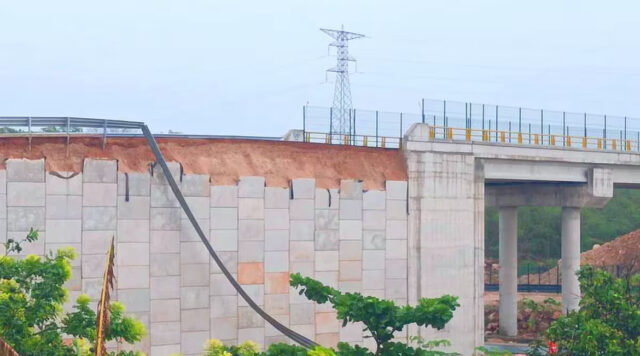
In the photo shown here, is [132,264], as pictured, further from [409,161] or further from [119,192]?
[409,161]

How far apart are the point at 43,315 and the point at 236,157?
51.7 feet

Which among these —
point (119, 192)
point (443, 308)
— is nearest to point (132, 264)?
point (119, 192)

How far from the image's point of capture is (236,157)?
34781mm

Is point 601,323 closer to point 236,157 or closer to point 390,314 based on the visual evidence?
point 390,314

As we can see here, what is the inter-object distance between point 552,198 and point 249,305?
2341cm

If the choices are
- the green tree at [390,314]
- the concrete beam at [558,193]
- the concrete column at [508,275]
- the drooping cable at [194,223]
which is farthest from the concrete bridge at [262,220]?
the green tree at [390,314]

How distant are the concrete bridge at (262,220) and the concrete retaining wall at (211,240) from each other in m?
0.05

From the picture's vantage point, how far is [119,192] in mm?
31438

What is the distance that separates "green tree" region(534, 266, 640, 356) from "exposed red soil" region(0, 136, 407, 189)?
12015mm

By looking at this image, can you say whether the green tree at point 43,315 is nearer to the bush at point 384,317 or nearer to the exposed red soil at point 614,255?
the bush at point 384,317

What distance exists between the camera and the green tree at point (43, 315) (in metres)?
19.3

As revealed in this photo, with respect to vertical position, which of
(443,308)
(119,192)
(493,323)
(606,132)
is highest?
(606,132)

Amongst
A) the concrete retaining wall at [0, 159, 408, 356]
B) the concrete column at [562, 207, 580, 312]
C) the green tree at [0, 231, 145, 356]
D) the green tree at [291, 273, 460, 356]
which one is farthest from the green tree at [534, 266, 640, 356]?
the concrete column at [562, 207, 580, 312]

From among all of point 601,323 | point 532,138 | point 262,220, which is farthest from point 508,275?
point 601,323
